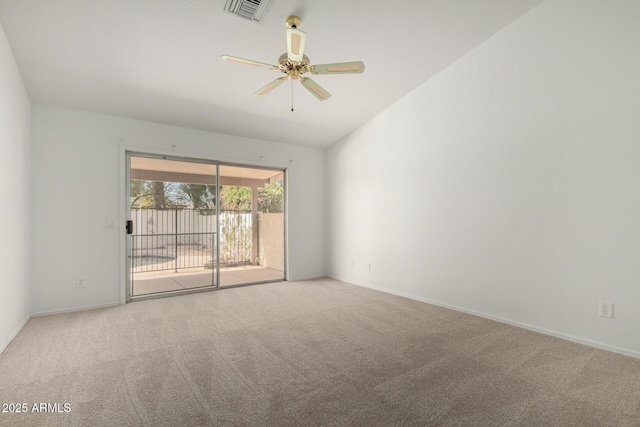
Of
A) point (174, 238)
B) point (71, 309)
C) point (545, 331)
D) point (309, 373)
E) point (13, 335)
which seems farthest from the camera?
point (174, 238)

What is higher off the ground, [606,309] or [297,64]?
[297,64]

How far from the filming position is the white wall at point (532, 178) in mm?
2828

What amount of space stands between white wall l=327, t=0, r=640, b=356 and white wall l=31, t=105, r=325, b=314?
3.66m

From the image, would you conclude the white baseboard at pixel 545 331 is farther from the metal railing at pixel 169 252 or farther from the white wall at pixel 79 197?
the white wall at pixel 79 197

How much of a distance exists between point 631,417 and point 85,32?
5046 millimetres

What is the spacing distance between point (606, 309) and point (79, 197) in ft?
19.6

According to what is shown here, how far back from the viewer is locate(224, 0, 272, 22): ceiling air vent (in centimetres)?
274

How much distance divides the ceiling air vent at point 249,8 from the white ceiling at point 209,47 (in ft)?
0.26

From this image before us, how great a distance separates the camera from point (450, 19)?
3348 millimetres

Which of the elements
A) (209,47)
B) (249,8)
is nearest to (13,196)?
(209,47)

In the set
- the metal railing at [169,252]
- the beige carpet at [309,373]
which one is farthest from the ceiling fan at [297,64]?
the metal railing at [169,252]

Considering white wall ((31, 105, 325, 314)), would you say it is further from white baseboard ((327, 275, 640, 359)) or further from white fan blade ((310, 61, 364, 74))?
white baseboard ((327, 275, 640, 359))

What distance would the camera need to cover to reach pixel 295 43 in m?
2.50

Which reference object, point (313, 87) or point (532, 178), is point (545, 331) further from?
point (313, 87)
